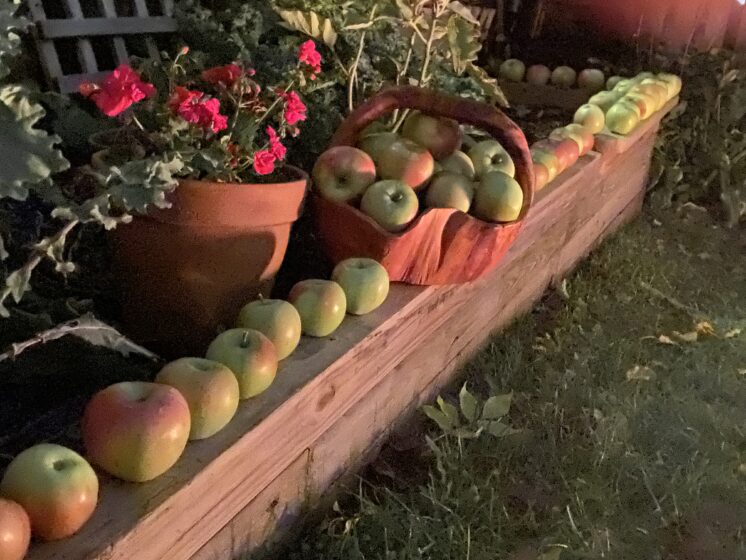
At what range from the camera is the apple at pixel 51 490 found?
78 cm

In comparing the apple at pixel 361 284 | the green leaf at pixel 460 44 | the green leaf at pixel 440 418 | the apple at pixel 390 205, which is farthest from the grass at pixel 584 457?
the green leaf at pixel 460 44

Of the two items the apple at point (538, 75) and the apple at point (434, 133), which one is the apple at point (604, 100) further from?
the apple at point (434, 133)

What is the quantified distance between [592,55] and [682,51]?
13.2 inches

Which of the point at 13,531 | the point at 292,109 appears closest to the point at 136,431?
the point at 13,531

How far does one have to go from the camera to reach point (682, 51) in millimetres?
3178

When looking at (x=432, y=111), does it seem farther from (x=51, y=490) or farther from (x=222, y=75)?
(x=51, y=490)

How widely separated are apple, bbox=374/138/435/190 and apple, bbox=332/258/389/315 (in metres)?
0.22

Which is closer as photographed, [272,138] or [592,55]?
[272,138]

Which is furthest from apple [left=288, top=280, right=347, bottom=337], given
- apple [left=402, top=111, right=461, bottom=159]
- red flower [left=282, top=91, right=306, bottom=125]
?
apple [left=402, top=111, right=461, bottom=159]

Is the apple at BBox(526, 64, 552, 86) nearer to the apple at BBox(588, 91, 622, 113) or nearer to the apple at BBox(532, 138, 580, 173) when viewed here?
the apple at BBox(588, 91, 622, 113)

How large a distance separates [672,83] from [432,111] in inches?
66.2

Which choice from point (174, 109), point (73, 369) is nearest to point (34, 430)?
point (73, 369)

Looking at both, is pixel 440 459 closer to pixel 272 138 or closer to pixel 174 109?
pixel 272 138

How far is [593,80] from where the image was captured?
294 centimetres
